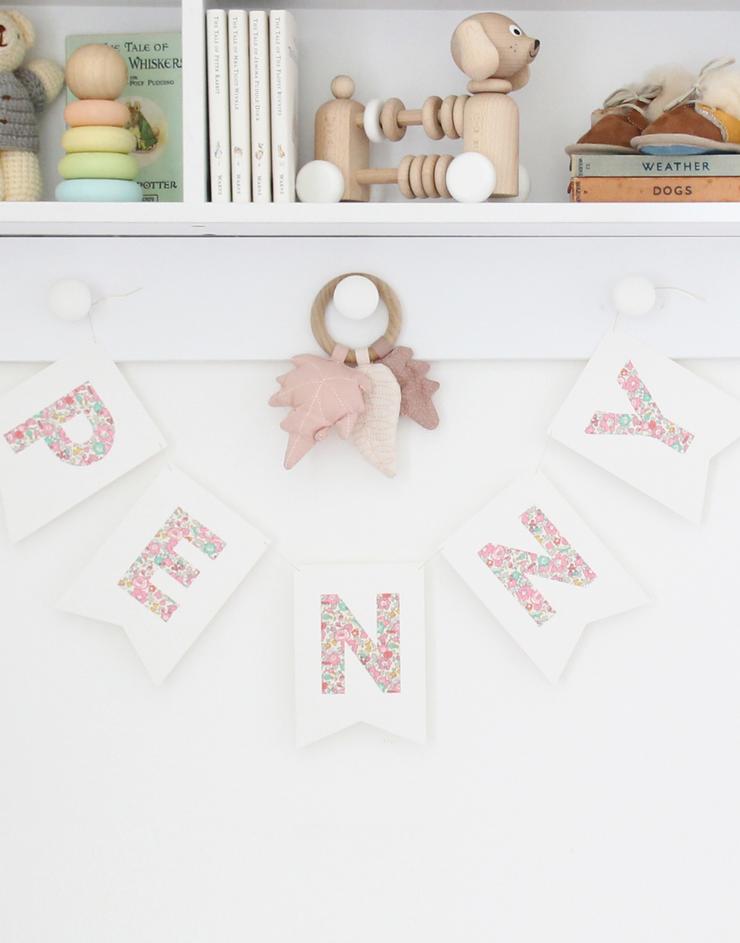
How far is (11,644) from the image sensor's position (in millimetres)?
1188

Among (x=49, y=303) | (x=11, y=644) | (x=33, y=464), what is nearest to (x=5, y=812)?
(x=11, y=644)

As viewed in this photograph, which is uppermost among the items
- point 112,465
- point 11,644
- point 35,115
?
point 35,115

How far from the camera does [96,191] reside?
980 millimetres

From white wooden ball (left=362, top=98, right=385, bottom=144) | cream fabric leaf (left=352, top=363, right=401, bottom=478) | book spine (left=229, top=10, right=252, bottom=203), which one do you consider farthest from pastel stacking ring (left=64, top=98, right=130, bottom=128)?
cream fabric leaf (left=352, top=363, right=401, bottom=478)

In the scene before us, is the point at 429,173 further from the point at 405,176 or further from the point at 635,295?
the point at 635,295

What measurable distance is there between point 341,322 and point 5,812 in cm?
66

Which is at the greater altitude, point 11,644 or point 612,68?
point 612,68

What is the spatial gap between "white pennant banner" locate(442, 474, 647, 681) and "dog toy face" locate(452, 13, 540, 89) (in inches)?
17.3

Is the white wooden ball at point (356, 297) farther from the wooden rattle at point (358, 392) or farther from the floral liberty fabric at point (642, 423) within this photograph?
the floral liberty fabric at point (642, 423)

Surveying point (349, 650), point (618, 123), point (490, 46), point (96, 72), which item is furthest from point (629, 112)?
point (349, 650)

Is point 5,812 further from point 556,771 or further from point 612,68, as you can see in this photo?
point 612,68

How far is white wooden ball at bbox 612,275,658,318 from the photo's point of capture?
113 cm

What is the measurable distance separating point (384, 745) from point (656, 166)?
2.22 ft

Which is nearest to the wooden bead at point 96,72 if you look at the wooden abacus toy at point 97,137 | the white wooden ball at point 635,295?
the wooden abacus toy at point 97,137
